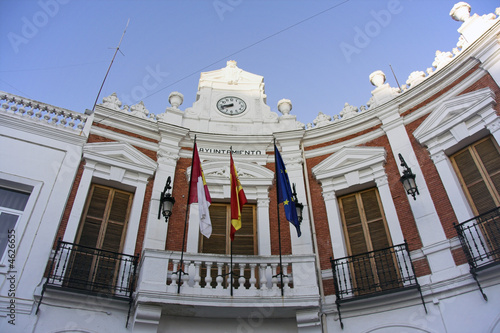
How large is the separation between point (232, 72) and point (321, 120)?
390 centimetres

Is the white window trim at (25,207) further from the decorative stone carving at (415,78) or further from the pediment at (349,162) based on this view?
the decorative stone carving at (415,78)

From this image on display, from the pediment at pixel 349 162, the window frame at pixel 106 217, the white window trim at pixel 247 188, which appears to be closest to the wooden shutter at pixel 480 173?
the pediment at pixel 349 162

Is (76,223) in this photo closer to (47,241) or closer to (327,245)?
(47,241)

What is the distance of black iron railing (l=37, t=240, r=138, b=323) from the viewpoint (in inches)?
347

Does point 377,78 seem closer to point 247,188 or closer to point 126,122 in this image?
point 247,188

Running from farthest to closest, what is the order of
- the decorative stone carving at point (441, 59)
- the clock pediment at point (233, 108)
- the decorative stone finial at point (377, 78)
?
the clock pediment at point (233, 108) < the decorative stone finial at point (377, 78) < the decorative stone carving at point (441, 59)

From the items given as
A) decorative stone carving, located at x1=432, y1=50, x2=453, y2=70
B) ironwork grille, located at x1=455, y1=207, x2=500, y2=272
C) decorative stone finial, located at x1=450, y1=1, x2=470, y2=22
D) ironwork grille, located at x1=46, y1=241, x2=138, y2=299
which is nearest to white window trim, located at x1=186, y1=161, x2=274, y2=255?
Result: ironwork grille, located at x1=46, y1=241, x2=138, y2=299

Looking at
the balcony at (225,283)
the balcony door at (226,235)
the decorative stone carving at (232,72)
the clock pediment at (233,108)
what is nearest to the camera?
the balcony at (225,283)

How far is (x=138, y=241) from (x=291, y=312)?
393cm

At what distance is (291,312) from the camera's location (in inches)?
347

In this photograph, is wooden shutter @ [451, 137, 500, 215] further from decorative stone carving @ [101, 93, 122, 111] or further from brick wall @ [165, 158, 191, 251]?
decorative stone carving @ [101, 93, 122, 111]

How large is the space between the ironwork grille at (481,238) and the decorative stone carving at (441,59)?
15.1ft

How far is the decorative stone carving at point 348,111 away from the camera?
12.8 m

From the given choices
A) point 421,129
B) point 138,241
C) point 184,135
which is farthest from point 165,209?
point 421,129
